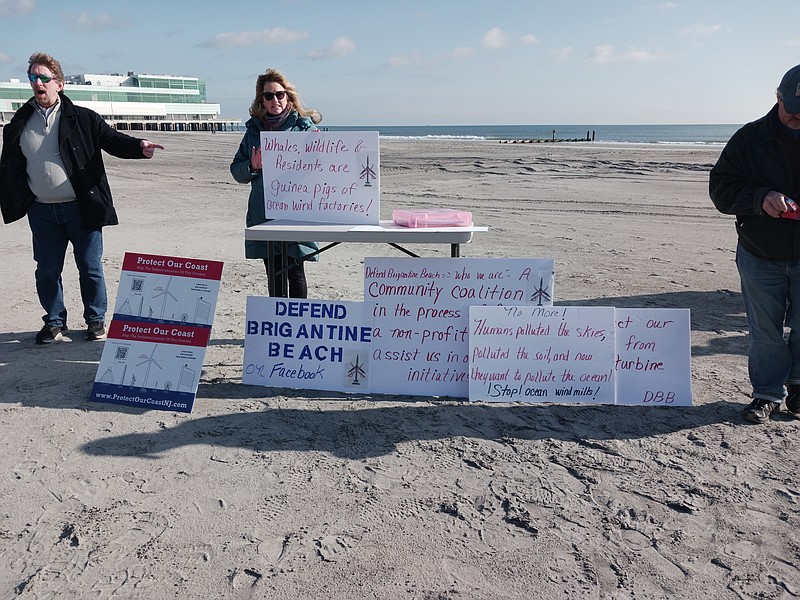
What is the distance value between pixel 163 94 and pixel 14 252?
105m

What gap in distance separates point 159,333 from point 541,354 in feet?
8.35

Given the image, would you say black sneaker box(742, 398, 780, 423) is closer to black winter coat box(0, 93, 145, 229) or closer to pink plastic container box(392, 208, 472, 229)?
pink plastic container box(392, 208, 472, 229)

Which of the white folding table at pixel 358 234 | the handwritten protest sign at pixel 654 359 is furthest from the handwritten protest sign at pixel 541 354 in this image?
the white folding table at pixel 358 234

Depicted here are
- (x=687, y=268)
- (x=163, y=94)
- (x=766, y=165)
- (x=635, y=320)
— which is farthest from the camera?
(x=163, y=94)

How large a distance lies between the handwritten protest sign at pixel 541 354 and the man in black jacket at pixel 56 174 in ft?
9.58

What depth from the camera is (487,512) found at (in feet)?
10.0

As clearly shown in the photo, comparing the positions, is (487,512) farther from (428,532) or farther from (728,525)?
(728,525)

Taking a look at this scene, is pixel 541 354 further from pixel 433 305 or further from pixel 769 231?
pixel 769 231

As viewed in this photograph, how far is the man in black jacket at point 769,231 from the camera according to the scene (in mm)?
3574

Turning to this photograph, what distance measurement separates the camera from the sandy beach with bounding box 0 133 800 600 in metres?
2.59

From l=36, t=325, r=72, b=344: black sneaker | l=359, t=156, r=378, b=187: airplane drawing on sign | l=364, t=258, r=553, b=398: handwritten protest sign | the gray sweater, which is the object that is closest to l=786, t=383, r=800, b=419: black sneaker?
l=364, t=258, r=553, b=398: handwritten protest sign

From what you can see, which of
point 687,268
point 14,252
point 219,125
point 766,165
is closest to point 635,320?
point 766,165

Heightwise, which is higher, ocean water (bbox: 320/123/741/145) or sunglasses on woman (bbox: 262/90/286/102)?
ocean water (bbox: 320/123/741/145)

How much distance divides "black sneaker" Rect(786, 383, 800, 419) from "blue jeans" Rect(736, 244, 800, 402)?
1.6 inches
